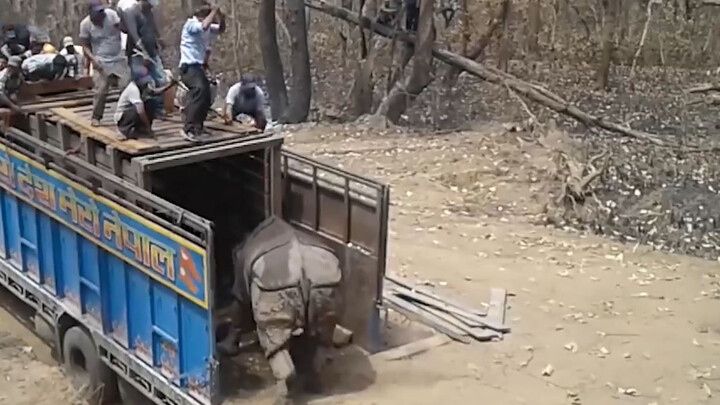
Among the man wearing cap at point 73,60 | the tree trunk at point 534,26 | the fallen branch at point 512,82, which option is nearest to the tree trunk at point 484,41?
the fallen branch at point 512,82

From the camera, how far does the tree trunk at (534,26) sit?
64.9ft

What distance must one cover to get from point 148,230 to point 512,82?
10.5m

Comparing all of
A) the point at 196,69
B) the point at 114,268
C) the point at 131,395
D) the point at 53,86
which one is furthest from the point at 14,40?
the point at 131,395

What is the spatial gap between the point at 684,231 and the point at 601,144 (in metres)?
3.72

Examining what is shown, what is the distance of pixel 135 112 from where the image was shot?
7.55 meters

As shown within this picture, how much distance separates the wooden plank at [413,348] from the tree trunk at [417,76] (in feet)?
31.3

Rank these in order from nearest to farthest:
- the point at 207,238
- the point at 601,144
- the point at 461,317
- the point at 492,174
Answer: the point at 207,238 < the point at 461,317 < the point at 492,174 < the point at 601,144

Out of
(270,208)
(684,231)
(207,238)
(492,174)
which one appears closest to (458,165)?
(492,174)

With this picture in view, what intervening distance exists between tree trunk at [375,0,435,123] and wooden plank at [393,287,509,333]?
341 inches

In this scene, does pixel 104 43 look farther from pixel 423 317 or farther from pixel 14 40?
pixel 423 317

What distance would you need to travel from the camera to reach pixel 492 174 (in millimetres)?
13922

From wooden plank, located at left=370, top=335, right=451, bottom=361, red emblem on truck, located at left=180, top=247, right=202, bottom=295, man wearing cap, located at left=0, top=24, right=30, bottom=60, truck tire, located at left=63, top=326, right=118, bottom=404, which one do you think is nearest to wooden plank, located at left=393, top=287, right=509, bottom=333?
wooden plank, located at left=370, top=335, right=451, bottom=361

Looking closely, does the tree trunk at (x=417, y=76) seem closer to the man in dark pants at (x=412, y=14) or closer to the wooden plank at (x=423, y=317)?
the man in dark pants at (x=412, y=14)

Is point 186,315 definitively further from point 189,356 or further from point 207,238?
point 207,238
